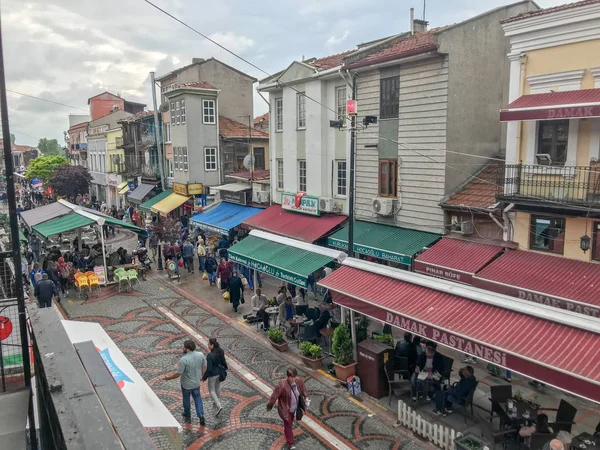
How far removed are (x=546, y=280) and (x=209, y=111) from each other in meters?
25.9

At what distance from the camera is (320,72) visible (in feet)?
66.5

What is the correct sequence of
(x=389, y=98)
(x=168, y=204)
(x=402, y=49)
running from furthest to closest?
1. (x=168, y=204)
2. (x=389, y=98)
3. (x=402, y=49)

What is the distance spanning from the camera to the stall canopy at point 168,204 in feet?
107

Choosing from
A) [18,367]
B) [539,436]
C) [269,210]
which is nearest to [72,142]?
[269,210]

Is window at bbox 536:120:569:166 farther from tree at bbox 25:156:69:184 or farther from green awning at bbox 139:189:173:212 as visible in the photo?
tree at bbox 25:156:69:184

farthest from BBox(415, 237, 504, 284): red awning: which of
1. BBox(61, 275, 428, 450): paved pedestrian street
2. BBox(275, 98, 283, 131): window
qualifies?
BBox(275, 98, 283, 131): window

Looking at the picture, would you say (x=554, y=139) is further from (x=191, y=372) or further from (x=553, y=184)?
(x=191, y=372)

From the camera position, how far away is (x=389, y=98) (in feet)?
58.8

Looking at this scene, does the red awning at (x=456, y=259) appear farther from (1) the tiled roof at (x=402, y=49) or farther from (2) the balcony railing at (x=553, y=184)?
(1) the tiled roof at (x=402, y=49)

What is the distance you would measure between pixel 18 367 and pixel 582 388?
913 centimetres

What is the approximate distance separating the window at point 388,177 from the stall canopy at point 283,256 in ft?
13.9

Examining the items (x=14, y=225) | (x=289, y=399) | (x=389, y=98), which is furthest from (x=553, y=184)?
(x=14, y=225)

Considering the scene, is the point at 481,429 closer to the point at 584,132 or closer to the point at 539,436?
the point at 539,436

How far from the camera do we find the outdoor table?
798 cm
